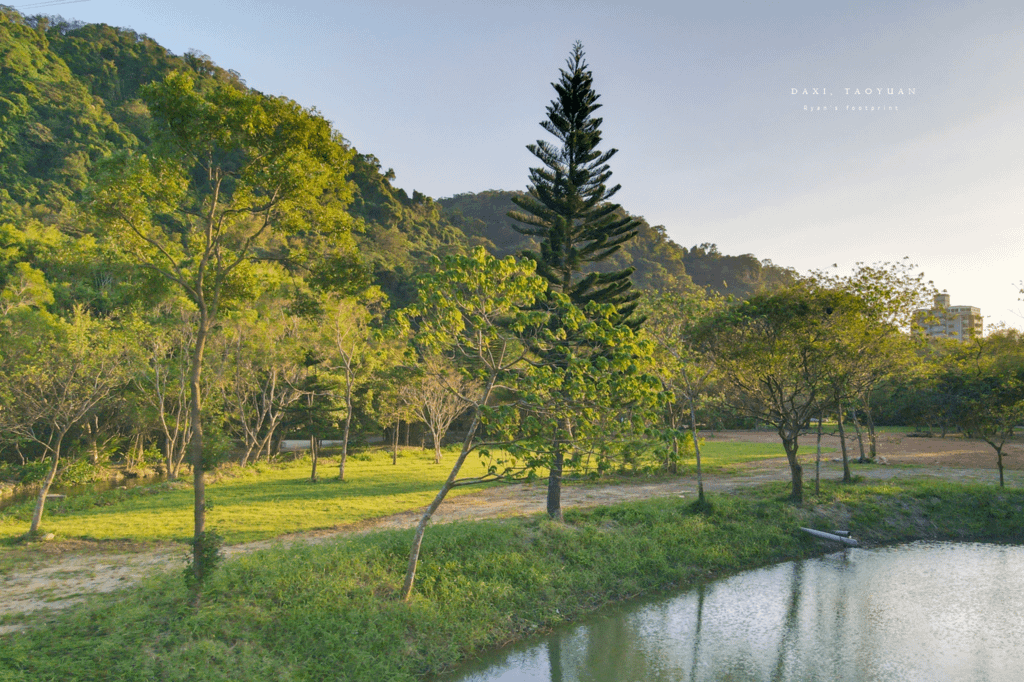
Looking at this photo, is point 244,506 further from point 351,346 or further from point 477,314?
point 477,314

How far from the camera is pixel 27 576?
8.38 metres

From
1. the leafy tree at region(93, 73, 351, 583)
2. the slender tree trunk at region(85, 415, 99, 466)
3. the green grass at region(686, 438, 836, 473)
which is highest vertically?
the leafy tree at region(93, 73, 351, 583)

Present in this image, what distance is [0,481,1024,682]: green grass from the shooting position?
6.09 meters

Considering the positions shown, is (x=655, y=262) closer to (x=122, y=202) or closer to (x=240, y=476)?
(x=240, y=476)

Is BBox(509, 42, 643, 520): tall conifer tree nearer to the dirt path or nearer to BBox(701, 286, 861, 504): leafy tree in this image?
BBox(701, 286, 861, 504): leafy tree

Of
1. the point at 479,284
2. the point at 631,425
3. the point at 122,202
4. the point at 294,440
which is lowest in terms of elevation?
the point at 294,440

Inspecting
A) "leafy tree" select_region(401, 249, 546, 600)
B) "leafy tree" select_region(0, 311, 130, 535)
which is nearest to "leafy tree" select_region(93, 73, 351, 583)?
"leafy tree" select_region(401, 249, 546, 600)

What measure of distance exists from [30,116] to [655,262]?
2976 inches

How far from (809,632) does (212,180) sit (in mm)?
10166

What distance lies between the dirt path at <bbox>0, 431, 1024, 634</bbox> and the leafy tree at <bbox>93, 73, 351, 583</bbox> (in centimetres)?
267

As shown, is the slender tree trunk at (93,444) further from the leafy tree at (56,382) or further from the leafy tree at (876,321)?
the leafy tree at (876,321)

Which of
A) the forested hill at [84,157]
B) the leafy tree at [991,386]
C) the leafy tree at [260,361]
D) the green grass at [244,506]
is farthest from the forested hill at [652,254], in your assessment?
the green grass at [244,506]

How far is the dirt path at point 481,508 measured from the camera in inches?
310

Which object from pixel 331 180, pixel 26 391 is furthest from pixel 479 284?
pixel 26 391
